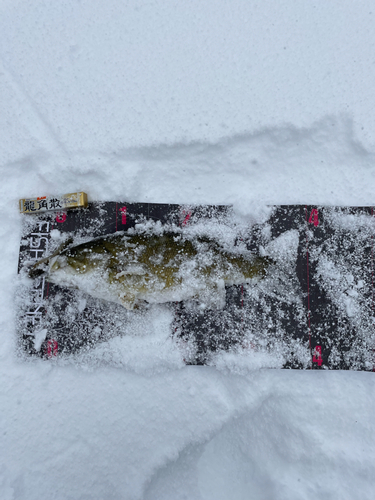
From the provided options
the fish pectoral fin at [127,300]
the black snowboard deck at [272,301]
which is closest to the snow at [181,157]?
the black snowboard deck at [272,301]

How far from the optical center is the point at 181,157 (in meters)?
3.06

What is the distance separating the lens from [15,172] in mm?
3145

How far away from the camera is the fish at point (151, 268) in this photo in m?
2.82

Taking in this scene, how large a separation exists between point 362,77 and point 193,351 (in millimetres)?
3540

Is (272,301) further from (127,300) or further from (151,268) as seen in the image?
(127,300)

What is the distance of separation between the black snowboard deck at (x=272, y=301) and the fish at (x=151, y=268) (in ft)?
0.75

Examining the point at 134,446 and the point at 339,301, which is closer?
the point at 134,446

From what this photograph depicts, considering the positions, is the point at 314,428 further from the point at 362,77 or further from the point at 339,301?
the point at 362,77

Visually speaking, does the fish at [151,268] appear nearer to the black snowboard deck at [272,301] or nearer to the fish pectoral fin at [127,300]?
the fish pectoral fin at [127,300]

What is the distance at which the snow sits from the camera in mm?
2900

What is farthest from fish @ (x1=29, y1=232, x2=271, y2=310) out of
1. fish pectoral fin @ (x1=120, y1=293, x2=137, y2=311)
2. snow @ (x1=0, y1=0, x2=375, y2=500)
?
snow @ (x1=0, y1=0, x2=375, y2=500)

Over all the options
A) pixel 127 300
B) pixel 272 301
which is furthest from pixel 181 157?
pixel 272 301

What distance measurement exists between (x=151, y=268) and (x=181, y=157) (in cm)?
128

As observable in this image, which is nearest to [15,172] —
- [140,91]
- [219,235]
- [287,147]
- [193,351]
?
[140,91]
